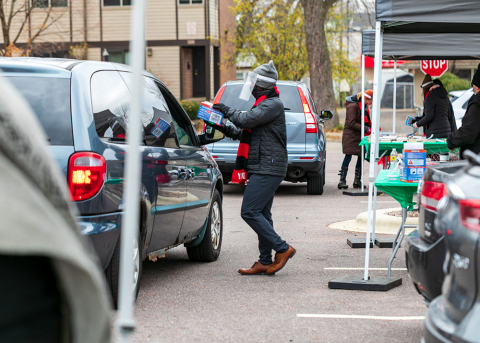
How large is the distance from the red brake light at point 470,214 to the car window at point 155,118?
2974mm

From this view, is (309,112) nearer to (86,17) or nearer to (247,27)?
(247,27)

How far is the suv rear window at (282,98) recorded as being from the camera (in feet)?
38.5

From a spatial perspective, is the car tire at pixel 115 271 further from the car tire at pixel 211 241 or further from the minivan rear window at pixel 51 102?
the car tire at pixel 211 241

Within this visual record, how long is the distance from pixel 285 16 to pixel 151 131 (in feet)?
90.2

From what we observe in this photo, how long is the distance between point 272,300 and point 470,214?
282 cm

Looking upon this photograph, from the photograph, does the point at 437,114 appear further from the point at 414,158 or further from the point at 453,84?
the point at 453,84

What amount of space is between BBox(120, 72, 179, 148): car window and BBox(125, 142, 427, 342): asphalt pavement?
4.10 feet

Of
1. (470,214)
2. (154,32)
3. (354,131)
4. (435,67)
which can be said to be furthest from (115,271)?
(154,32)

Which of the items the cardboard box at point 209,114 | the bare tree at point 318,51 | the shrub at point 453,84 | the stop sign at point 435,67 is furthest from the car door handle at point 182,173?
the shrub at point 453,84

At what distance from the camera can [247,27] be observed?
32.4 m

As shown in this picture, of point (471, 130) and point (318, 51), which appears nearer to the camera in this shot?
point (471, 130)

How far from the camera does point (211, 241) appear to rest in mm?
7031

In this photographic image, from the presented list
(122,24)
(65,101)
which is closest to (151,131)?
(65,101)

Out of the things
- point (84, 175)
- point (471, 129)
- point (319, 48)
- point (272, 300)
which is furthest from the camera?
point (319, 48)
